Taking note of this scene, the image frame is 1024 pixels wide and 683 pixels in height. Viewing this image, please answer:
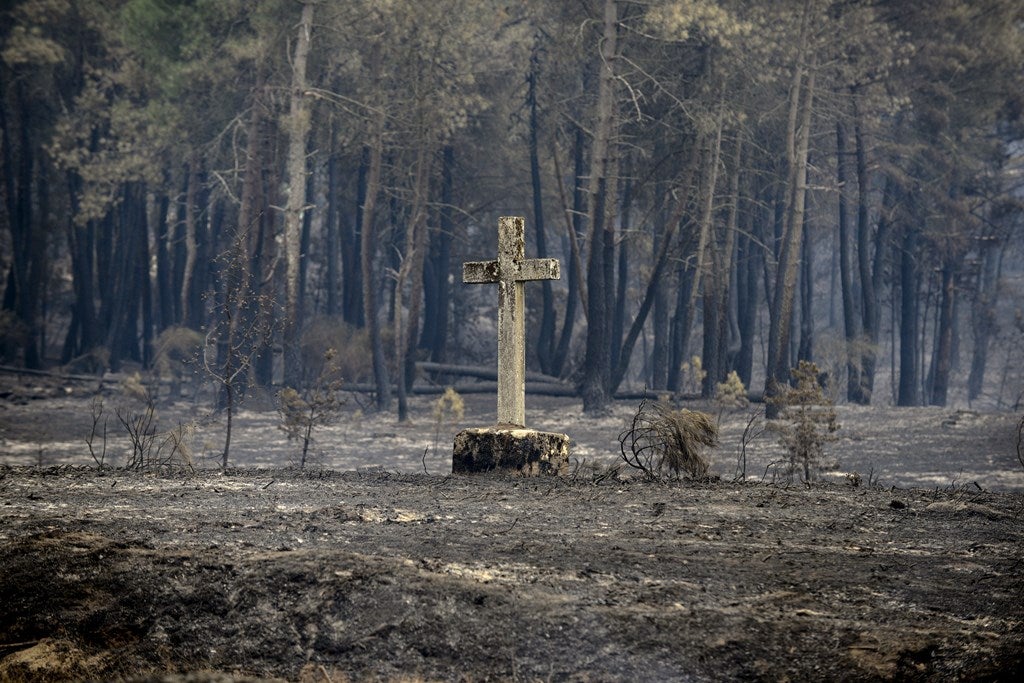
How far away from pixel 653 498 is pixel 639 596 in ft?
9.58

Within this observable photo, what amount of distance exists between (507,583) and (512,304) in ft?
17.2

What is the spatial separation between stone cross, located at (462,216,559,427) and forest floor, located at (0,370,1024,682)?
1742mm

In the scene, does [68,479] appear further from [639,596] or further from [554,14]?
[554,14]

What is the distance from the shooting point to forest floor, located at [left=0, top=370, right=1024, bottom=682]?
5.80m

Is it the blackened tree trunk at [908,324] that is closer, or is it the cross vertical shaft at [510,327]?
the cross vertical shaft at [510,327]

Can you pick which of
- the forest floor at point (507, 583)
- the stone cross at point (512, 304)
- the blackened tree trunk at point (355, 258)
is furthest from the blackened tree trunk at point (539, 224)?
the forest floor at point (507, 583)

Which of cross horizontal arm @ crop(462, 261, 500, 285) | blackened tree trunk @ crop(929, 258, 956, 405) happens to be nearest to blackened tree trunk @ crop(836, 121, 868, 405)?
blackened tree trunk @ crop(929, 258, 956, 405)

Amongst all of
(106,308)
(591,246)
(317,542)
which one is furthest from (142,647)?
(106,308)

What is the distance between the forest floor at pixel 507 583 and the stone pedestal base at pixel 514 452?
1.08 m

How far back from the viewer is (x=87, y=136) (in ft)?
99.2

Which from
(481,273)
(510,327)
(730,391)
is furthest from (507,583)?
(730,391)

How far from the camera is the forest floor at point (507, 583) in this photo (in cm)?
580

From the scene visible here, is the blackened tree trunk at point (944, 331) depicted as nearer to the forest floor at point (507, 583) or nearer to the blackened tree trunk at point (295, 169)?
the blackened tree trunk at point (295, 169)

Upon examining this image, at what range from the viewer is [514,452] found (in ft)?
35.3
